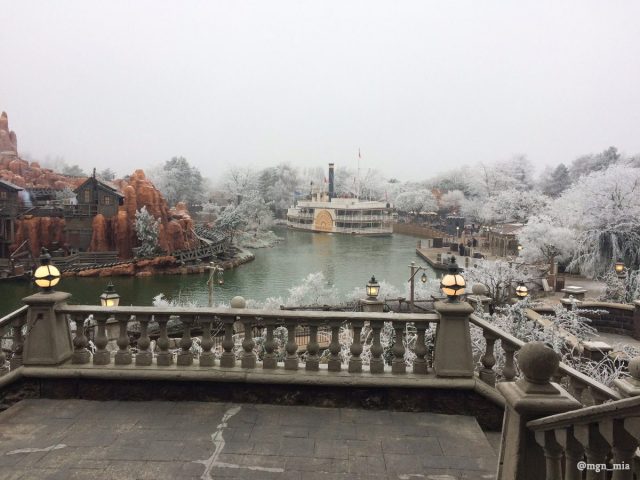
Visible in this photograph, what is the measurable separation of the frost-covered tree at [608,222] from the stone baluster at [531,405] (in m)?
26.6

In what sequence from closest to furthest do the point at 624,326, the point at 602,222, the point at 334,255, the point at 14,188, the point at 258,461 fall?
the point at 258,461 < the point at 624,326 < the point at 602,222 < the point at 14,188 < the point at 334,255

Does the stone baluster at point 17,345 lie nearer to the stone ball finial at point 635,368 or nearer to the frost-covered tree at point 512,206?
the stone ball finial at point 635,368

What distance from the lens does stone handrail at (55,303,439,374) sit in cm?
457

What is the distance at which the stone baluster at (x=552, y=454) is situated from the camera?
2074 mm

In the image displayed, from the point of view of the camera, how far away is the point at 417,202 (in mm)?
62219

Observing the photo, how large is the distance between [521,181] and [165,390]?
205 ft

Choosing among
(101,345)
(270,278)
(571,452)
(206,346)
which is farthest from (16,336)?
(270,278)

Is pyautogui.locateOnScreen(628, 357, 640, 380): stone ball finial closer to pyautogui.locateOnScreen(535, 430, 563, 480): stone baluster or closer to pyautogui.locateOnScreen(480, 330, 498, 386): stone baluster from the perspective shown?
pyautogui.locateOnScreen(535, 430, 563, 480): stone baluster

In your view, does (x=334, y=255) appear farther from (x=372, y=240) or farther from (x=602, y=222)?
(x=602, y=222)

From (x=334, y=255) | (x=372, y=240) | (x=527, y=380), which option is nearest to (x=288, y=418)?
(x=527, y=380)

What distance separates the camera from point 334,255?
1553 inches

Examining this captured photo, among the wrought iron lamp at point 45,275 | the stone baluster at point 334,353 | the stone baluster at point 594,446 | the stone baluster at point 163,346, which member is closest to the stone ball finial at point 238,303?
the stone baluster at point 163,346

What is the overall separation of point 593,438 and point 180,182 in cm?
5161

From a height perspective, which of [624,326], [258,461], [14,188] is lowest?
[624,326]
